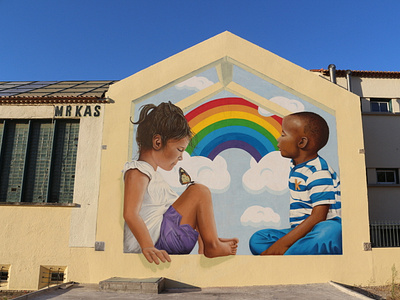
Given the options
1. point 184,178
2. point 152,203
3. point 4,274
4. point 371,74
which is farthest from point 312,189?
point 4,274

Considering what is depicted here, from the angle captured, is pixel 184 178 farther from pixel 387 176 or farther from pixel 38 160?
pixel 387 176

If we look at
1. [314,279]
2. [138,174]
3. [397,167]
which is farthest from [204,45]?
[397,167]

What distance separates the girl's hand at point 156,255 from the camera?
12.5 m

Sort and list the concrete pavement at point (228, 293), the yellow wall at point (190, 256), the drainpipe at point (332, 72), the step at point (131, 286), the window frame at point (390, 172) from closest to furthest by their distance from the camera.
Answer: the concrete pavement at point (228, 293), the step at point (131, 286), the yellow wall at point (190, 256), the window frame at point (390, 172), the drainpipe at point (332, 72)

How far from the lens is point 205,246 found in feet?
41.1

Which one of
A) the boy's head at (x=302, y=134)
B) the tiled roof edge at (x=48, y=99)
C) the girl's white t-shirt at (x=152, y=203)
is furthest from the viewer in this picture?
the tiled roof edge at (x=48, y=99)

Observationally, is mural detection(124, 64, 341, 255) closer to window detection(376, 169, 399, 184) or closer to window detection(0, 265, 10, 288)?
window detection(376, 169, 399, 184)

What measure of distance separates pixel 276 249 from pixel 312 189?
262 cm

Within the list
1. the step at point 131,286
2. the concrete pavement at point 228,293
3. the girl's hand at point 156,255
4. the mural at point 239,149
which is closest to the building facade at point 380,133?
the mural at point 239,149

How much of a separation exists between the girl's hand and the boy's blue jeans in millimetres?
3192

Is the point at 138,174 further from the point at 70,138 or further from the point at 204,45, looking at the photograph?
the point at 204,45

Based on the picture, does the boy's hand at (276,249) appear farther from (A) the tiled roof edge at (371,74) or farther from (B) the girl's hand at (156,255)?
(A) the tiled roof edge at (371,74)

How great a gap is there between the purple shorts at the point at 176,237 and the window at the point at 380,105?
12.1m

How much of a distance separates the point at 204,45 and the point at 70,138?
6.71 m
